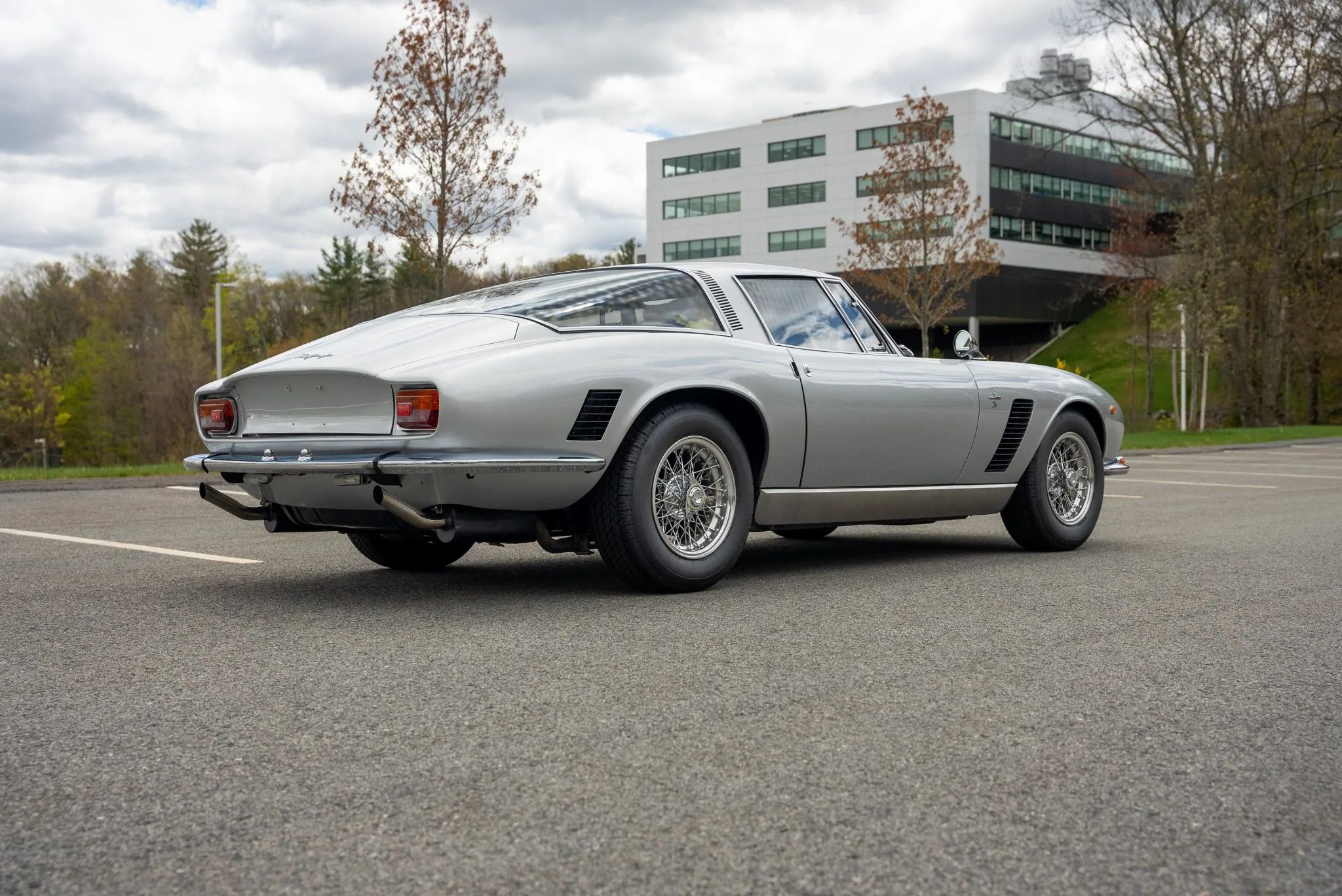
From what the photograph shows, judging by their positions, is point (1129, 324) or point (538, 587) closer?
point (538, 587)

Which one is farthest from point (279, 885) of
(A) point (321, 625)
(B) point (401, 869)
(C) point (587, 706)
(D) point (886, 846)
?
(A) point (321, 625)

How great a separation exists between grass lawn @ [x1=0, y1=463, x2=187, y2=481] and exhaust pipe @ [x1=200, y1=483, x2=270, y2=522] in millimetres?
9726

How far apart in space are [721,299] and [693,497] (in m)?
1.09

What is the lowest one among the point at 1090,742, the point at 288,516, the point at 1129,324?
the point at 1090,742

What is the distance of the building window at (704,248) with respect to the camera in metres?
75.6

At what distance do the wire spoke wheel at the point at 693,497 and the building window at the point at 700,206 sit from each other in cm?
7112

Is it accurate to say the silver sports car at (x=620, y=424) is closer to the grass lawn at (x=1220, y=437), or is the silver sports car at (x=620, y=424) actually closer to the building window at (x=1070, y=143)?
the grass lawn at (x=1220, y=437)

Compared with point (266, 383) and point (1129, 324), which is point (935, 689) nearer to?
point (266, 383)

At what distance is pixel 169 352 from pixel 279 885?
65.6 m

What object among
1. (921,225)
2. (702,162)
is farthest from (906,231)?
(702,162)

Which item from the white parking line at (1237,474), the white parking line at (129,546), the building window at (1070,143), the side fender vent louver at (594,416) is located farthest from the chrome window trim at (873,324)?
the building window at (1070,143)

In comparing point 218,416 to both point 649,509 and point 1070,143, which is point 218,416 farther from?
point 1070,143

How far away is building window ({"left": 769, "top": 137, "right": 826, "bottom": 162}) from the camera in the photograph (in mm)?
71625

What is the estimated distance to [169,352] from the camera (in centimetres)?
6331
